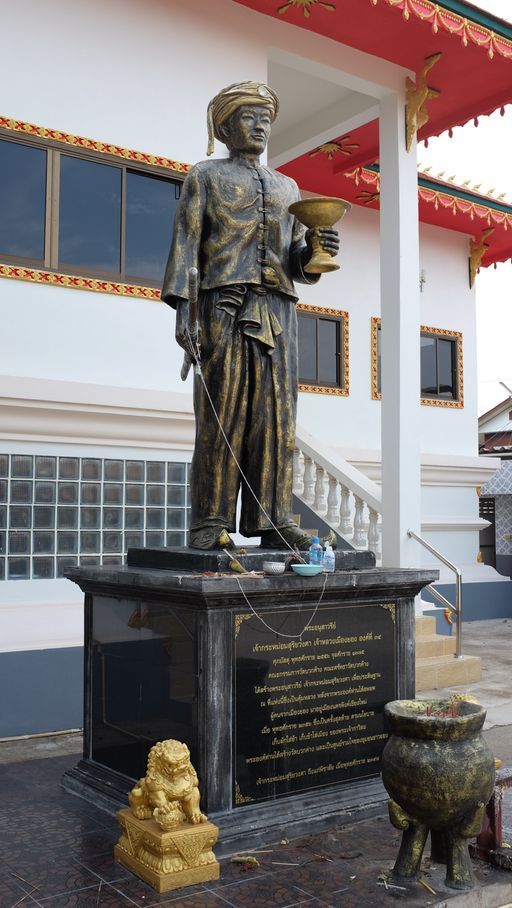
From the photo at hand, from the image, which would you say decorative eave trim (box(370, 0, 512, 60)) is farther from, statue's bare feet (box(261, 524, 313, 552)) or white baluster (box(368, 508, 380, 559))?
statue's bare feet (box(261, 524, 313, 552))

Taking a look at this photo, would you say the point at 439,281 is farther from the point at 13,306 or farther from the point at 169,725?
the point at 169,725

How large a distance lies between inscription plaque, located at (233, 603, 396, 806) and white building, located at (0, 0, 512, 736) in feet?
9.03

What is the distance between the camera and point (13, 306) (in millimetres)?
6301

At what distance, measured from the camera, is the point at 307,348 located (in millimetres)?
11172

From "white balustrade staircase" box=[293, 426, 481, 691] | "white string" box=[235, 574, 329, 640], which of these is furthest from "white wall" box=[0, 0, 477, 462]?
"white string" box=[235, 574, 329, 640]

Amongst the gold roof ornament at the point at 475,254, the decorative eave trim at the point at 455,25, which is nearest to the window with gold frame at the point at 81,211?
the decorative eave trim at the point at 455,25

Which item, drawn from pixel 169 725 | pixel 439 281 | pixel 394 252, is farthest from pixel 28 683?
pixel 439 281

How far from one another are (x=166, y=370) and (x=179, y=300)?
289cm

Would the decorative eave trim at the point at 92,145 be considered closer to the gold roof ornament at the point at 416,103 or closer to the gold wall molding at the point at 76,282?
the gold wall molding at the point at 76,282

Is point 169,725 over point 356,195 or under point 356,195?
under

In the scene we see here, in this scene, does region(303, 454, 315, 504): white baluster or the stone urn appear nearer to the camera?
the stone urn

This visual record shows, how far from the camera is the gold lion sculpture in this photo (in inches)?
130

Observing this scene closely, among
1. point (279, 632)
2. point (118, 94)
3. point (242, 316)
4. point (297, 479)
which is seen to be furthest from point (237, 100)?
point (297, 479)

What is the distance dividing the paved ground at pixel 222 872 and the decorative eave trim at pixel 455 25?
6.19 meters
